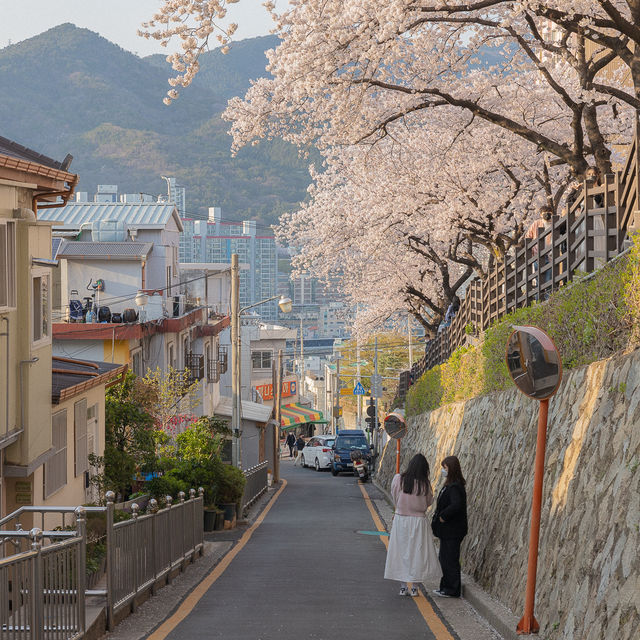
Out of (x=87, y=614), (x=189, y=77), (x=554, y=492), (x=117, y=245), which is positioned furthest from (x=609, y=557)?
(x=117, y=245)

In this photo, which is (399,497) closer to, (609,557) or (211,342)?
(609,557)

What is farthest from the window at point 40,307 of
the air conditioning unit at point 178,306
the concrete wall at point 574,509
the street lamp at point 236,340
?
the air conditioning unit at point 178,306

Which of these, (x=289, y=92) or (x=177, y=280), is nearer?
(x=289, y=92)

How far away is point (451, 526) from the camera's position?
37.2 feet

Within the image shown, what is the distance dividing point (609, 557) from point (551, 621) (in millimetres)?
1414

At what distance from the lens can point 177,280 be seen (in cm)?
3866

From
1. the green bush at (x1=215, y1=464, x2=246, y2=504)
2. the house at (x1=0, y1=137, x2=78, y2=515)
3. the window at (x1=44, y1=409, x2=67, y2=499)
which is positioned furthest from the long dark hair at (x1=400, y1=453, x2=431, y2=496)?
the green bush at (x1=215, y1=464, x2=246, y2=504)

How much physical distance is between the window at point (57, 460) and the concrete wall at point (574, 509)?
6.91 meters

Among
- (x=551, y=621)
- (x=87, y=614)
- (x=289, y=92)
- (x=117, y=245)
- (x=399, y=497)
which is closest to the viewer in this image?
(x=551, y=621)

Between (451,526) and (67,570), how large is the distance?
Answer: 5.00m

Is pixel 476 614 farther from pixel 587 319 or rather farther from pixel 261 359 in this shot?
pixel 261 359

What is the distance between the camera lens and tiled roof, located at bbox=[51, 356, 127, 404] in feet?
50.1

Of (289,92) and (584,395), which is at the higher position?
(289,92)

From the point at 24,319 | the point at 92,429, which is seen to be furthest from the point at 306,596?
the point at 92,429
